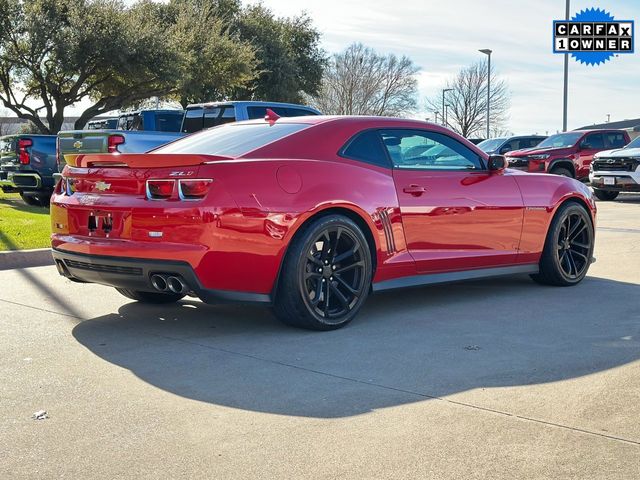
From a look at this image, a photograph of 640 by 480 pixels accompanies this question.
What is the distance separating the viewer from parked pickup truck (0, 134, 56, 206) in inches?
639

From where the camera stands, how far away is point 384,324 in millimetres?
5965

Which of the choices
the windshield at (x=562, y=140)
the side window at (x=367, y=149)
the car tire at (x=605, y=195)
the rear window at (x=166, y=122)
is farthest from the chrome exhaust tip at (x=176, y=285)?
the windshield at (x=562, y=140)

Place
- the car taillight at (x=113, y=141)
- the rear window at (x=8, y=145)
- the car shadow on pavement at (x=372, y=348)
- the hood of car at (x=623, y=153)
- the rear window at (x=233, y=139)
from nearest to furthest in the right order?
the car shadow on pavement at (x=372, y=348), the rear window at (x=233, y=139), the car taillight at (x=113, y=141), the rear window at (x=8, y=145), the hood of car at (x=623, y=153)

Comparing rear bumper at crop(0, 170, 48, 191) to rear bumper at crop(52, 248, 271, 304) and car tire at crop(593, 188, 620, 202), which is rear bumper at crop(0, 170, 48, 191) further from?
car tire at crop(593, 188, 620, 202)

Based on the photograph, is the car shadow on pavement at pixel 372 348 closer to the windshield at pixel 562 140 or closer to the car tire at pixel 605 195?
the car tire at pixel 605 195

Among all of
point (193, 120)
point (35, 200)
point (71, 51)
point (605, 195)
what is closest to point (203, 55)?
point (71, 51)

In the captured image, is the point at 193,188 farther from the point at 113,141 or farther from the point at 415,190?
the point at 113,141

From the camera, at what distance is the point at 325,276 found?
5.73m

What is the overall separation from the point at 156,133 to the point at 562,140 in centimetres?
1355

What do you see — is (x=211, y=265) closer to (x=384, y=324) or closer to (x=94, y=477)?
(x=384, y=324)

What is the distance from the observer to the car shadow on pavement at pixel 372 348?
434 cm

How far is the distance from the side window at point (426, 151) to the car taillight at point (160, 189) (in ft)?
5.83

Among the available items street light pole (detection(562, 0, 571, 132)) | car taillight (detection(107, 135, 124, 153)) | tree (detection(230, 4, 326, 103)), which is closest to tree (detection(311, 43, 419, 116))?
tree (detection(230, 4, 326, 103))

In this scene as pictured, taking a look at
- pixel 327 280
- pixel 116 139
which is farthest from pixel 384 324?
pixel 116 139
